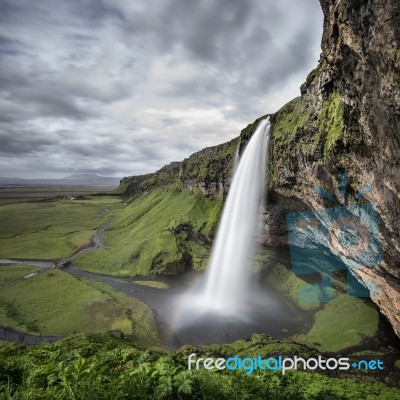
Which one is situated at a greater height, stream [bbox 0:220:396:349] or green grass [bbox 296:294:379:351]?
green grass [bbox 296:294:379:351]

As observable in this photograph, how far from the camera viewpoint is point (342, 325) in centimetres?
3403

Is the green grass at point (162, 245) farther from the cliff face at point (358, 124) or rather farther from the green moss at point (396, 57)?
the green moss at point (396, 57)

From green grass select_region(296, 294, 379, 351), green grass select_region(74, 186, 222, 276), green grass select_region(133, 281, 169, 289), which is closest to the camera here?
green grass select_region(296, 294, 379, 351)

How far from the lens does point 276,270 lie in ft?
173

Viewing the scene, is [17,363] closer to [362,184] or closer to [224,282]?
[362,184]

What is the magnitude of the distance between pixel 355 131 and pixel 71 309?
143ft

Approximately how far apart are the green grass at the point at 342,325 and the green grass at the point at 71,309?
19999mm

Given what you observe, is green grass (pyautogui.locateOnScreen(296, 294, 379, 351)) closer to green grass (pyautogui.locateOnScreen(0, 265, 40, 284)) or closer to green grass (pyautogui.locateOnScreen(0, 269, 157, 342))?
green grass (pyautogui.locateOnScreen(0, 269, 157, 342))

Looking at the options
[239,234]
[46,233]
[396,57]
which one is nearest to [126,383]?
[396,57]

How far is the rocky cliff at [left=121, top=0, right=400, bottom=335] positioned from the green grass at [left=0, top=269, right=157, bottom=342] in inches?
1066

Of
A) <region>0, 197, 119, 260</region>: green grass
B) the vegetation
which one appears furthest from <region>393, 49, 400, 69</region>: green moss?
<region>0, 197, 119, 260</region>: green grass

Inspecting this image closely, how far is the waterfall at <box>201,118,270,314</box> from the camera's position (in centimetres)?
4735

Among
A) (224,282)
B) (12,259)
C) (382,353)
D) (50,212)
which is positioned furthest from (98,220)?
(382,353)

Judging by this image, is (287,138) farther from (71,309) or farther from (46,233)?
(46,233)
